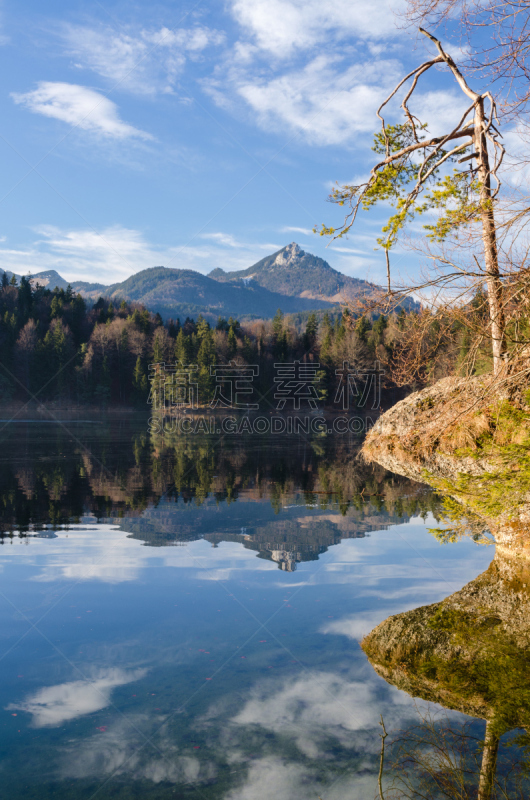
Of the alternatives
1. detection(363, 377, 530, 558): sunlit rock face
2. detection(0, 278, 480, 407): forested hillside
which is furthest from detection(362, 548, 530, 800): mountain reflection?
detection(0, 278, 480, 407): forested hillside

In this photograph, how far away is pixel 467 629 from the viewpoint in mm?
6078

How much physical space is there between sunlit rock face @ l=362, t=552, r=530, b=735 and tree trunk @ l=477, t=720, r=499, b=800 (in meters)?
0.09

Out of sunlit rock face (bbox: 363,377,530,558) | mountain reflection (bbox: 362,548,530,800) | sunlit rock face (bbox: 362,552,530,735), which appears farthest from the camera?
sunlit rock face (bbox: 363,377,530,558)

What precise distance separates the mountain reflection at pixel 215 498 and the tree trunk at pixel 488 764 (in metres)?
4.62

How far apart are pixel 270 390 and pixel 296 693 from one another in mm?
74019

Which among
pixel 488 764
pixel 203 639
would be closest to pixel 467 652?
pixel 488 764

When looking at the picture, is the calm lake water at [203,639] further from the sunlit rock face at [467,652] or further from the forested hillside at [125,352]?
the forested hillside at [125,352]

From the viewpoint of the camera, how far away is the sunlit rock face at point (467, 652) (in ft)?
15.6

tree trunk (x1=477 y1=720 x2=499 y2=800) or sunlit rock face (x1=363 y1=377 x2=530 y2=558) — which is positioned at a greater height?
sunlit rock face (x1=363 y1=377 x2=530 y2=558)

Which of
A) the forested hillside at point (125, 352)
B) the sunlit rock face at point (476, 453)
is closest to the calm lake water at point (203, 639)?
the sunlit rock face at point (476, 453)

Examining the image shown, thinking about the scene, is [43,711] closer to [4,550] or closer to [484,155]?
[4,550]

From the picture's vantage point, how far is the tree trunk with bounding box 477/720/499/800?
12.1ft

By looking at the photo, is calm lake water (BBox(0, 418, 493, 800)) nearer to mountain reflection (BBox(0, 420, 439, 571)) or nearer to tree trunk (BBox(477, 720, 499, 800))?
mountain reflection (BBox(0, 420, 439, 571))

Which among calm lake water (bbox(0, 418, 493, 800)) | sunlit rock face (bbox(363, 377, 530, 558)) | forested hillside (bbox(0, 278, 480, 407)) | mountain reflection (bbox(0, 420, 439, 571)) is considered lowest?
mountain reflection (bbox(0, 420, 439, 571))
